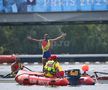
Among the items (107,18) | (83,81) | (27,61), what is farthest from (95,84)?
(27,61)

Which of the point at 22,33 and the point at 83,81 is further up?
the point at 83,81

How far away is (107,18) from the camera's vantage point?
36.2 meters

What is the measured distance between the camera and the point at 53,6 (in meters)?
36.9

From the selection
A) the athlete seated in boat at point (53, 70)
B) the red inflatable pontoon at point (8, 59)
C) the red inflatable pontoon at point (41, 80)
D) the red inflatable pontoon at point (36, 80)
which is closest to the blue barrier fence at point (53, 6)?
the red inflatable pontoon at point (8, 59)

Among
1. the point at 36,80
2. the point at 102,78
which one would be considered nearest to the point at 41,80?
the point at 36,80

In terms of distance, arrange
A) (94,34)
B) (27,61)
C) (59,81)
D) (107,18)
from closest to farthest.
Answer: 1. (59,81)
2. (107,18)
3. (27,61)
4. (94,34)

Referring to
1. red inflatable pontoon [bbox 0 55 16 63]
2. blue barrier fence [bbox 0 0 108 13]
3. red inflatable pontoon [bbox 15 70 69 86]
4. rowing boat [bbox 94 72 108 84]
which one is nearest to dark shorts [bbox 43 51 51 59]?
rowing boat [bbox 94 72 108 84]

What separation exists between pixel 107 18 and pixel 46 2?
4204mm

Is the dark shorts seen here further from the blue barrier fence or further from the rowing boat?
the blue barrier fence

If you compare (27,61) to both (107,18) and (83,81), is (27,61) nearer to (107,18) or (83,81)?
(107,18)

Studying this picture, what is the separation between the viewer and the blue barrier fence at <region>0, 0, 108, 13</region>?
3657 centimetres

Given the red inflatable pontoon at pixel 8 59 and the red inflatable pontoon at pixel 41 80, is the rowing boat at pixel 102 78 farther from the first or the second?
the red inflatable pontoon at pixel 8 59

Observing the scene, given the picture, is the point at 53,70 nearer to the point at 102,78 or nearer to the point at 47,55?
the point at 102,78

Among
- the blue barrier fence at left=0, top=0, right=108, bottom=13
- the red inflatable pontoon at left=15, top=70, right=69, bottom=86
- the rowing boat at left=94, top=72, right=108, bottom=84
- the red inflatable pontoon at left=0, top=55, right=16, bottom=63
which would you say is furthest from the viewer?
the blue barrier fence at left=0, top=0, right=108, bottom=13
